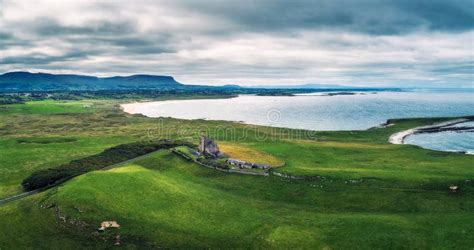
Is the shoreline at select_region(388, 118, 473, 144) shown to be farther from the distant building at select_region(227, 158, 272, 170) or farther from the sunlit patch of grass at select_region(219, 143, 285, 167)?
the distant building at select_region(227, 158, 272, 170)

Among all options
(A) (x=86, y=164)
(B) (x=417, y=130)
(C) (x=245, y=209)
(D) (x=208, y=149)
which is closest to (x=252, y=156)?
(D) (x=208, y=149)

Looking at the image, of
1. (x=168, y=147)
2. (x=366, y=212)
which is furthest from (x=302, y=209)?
(x=168, y=147)

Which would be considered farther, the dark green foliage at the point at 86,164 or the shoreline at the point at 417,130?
the shoreline at the point at 417,130

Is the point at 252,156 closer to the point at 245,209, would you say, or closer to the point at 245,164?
the point at 245,164

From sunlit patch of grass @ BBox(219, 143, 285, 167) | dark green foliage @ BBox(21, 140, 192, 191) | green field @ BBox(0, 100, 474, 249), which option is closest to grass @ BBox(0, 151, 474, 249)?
green field @ BBox(0, 100, 474, 249)

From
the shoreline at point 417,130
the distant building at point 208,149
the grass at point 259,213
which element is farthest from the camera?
the shoreline at point 417,130

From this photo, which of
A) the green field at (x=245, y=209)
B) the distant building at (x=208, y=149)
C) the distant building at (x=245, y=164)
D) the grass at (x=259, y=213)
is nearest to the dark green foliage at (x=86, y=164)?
the green field at (x=245, y=209)

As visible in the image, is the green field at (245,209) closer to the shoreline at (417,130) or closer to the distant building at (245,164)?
the distant building at (245,164)

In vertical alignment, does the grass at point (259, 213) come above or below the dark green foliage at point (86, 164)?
below

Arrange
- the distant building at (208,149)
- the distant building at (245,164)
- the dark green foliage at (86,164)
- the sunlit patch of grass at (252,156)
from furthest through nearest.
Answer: the distant building at (208,149) < the sunlit patch of grass at (252,156) < the distant building at (245,164) < the dark green foliage at (86,164)

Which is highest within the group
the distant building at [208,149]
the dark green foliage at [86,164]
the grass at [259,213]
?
the distant building at [208,149]
